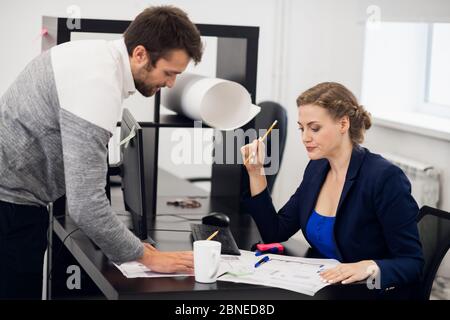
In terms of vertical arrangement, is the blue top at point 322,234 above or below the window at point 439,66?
below

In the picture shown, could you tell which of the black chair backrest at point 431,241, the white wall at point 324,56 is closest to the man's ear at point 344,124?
the black chair backrest at point 431,241

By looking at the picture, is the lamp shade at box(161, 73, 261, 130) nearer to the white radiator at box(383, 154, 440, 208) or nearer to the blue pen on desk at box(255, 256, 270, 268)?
the blue pen on desk at box(255, 256, 270, 268)

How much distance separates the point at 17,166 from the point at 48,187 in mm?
114

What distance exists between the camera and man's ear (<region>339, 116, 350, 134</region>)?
80.0 inches

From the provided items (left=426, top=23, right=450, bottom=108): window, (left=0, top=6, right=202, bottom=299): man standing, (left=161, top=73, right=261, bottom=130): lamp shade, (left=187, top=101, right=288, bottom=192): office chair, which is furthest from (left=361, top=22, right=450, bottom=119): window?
(left=0, top=6, right=202, bottom=299): man standing

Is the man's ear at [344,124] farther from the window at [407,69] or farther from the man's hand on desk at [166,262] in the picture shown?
the window at [407,69]

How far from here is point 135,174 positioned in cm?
191

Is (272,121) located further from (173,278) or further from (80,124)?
(80,124)

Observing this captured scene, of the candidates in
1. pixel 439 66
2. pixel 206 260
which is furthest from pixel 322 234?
pixel 439 66

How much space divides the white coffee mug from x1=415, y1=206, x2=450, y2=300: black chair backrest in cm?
60

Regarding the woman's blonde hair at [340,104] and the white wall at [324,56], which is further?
the white wall at [324,56]

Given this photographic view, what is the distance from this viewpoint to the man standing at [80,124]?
1.54m

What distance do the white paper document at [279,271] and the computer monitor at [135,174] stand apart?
0.26m
